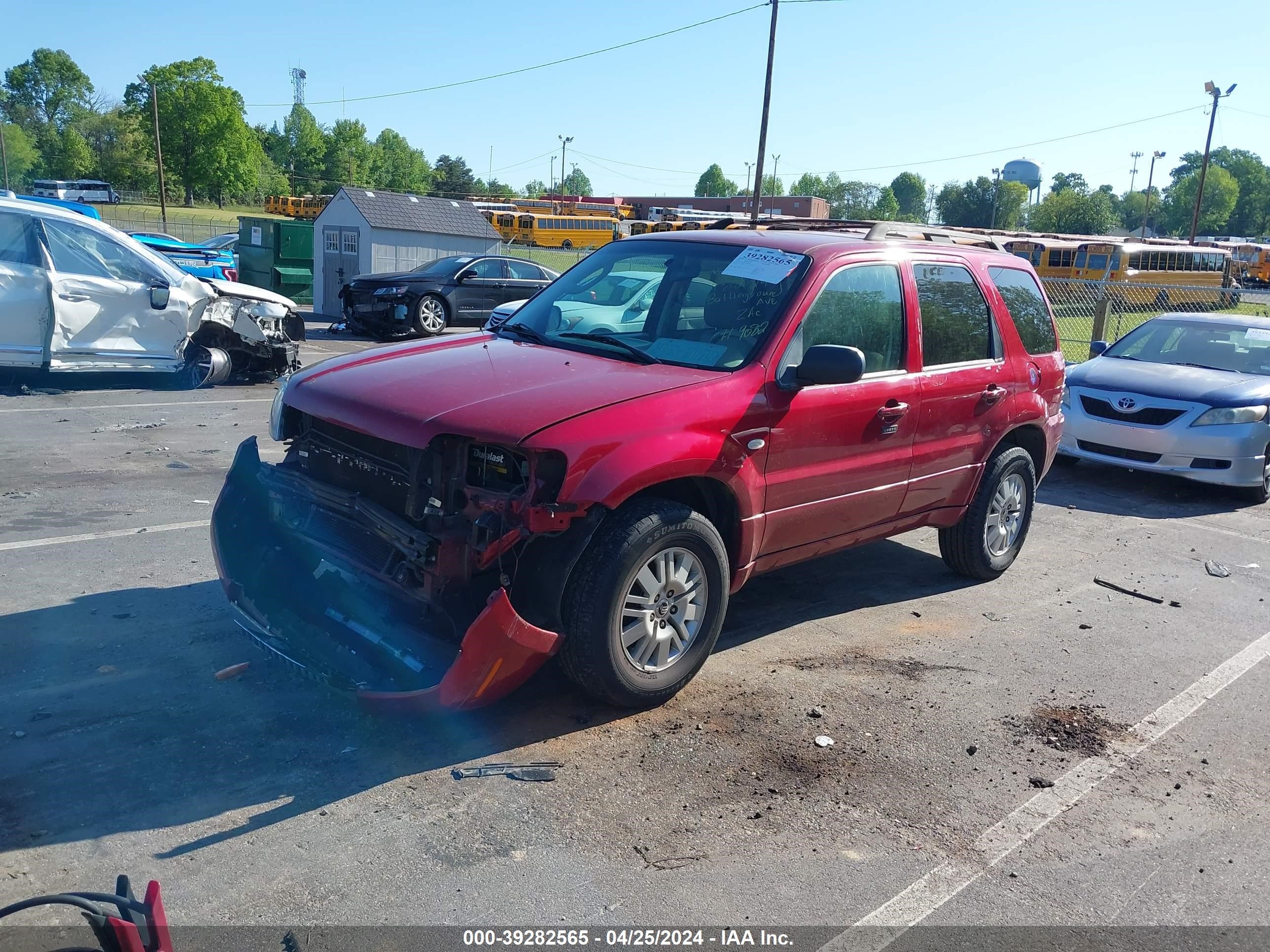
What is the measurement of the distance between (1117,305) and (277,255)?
1809cm

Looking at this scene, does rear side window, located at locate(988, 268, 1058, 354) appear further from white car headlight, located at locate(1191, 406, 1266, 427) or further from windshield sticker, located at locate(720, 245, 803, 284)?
white car headlight, located at locate(1191, 406, 1266, 427)

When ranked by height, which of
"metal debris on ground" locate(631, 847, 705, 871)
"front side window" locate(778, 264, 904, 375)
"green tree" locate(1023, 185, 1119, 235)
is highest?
"green tree" locate(1023, 185, 1119, 235)

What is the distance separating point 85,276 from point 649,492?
8.85m

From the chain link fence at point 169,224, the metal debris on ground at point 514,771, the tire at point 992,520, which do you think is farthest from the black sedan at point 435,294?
the chain link fence at point 169,224

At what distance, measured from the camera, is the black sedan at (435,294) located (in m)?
17.0

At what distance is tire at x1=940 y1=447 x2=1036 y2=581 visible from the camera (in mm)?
6176

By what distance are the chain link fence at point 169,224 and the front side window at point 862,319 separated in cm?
3630

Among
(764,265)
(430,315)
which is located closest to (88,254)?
(430,315)

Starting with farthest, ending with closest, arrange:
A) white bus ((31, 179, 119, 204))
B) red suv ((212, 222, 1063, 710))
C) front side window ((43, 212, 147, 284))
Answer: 1. white bus ((31, 179, 119, 204))
2. front side window ((43, 212, 147, 284))
3. red suv ((212, 222, 1063, 710))

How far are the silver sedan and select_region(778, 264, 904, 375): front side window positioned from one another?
14.1 ft

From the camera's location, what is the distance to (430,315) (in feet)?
56.6

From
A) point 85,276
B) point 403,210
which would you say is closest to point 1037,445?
point 85,276

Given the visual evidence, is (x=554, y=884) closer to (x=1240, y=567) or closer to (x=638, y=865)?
(x=638, y=865)

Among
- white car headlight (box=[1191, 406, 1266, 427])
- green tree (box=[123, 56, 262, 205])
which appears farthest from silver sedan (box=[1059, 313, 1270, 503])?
green tree (box=[123, 56, 262, 205])
